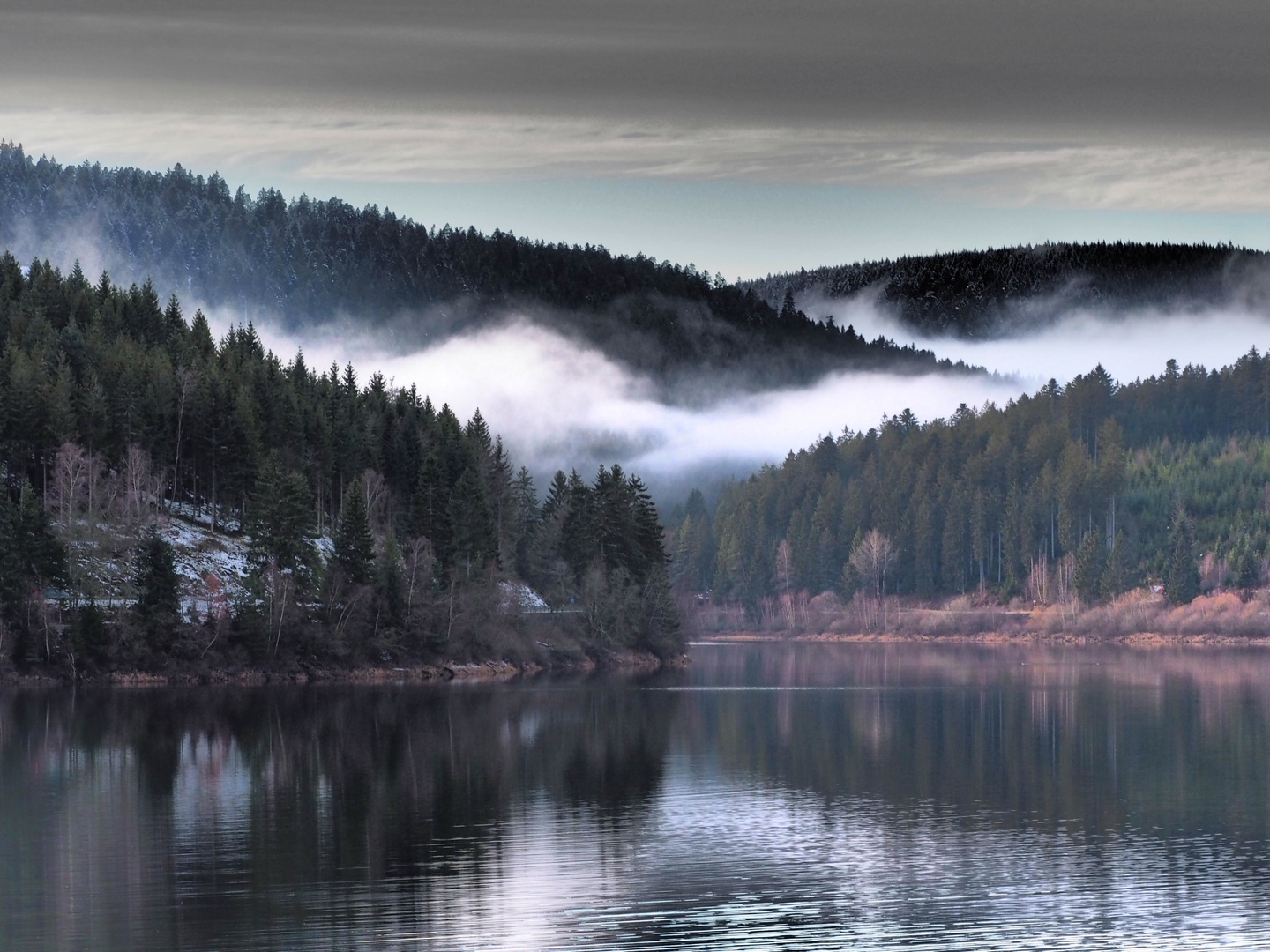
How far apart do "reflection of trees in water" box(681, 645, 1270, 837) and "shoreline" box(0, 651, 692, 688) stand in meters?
18.0

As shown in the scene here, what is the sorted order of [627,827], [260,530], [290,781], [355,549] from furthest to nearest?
[355,549] < [260,530] < [290,781] < [627,827]

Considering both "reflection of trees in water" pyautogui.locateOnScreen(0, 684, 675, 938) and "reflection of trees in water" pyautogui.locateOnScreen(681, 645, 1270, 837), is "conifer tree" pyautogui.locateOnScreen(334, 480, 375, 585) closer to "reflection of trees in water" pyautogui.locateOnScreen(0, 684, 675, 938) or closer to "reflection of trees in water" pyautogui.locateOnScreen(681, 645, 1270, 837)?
"reflection of trees in water" pyautogui.locateOnScreen(0, 684, 675, 938)

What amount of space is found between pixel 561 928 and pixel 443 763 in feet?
132

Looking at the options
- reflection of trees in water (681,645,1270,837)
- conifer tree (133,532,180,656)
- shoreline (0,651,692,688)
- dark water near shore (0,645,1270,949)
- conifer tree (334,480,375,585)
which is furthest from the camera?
conifer tree (334,480,375,585)

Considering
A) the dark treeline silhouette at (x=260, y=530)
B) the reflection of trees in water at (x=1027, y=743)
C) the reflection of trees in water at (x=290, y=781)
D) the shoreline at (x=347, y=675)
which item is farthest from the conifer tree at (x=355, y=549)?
the reflection of trees in water at (x=1027, y=743)

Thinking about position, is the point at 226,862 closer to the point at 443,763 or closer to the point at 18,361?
the point at 443,763

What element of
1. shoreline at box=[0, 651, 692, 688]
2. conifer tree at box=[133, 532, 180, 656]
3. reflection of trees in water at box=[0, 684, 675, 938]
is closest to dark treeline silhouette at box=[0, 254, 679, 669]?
conifer tree at box=[133, 532, 180, 656]

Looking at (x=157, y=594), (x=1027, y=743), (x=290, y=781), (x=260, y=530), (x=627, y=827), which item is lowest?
(x=1027, y=743)

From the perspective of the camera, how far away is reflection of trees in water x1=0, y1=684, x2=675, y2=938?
57750mm

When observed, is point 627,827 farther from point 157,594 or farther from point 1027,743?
point 157,594

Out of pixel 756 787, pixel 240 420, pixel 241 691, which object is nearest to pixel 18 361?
pixel 240 420

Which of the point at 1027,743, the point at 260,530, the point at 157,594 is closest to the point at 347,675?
the point at 260,530

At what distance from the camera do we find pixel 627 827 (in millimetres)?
66812

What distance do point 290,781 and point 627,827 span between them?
2014 cm
